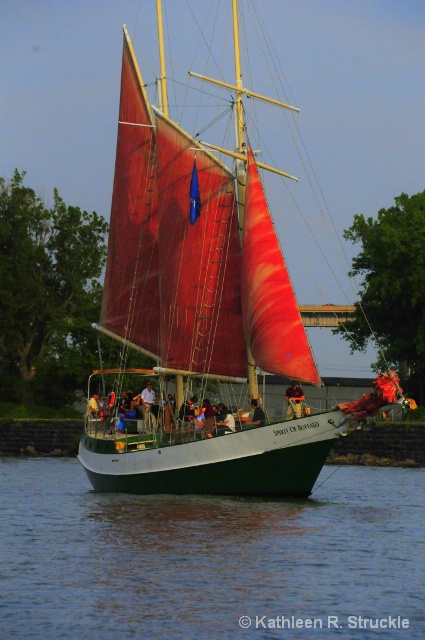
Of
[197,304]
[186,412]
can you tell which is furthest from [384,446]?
[186,412]

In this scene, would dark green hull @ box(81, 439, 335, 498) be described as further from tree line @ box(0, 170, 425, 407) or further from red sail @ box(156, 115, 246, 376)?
tree line @ box(0, 170, 425, 407)

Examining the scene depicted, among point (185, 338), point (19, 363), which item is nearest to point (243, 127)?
point (185, 338)

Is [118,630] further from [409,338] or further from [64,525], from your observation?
[409,338]

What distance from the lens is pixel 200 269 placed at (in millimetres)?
55500

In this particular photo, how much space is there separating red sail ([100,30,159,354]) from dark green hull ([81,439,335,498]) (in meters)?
10.9

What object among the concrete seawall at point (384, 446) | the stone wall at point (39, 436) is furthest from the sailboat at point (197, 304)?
the stone wall at point (39, 436)

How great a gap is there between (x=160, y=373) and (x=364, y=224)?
5170 cm

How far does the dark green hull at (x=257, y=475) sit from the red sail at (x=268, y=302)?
2.54 m

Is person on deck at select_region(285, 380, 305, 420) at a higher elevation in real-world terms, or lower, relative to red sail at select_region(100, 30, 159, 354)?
lower

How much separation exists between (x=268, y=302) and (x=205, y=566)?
17716 millimetres

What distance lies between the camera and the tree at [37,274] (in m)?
114

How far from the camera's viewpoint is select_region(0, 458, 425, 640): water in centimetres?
2686

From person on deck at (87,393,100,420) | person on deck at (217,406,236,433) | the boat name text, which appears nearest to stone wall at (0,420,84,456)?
person on deck at (87,393,100,420)

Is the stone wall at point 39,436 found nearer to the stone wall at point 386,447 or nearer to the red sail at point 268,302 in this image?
the stone wall at point 386,447
